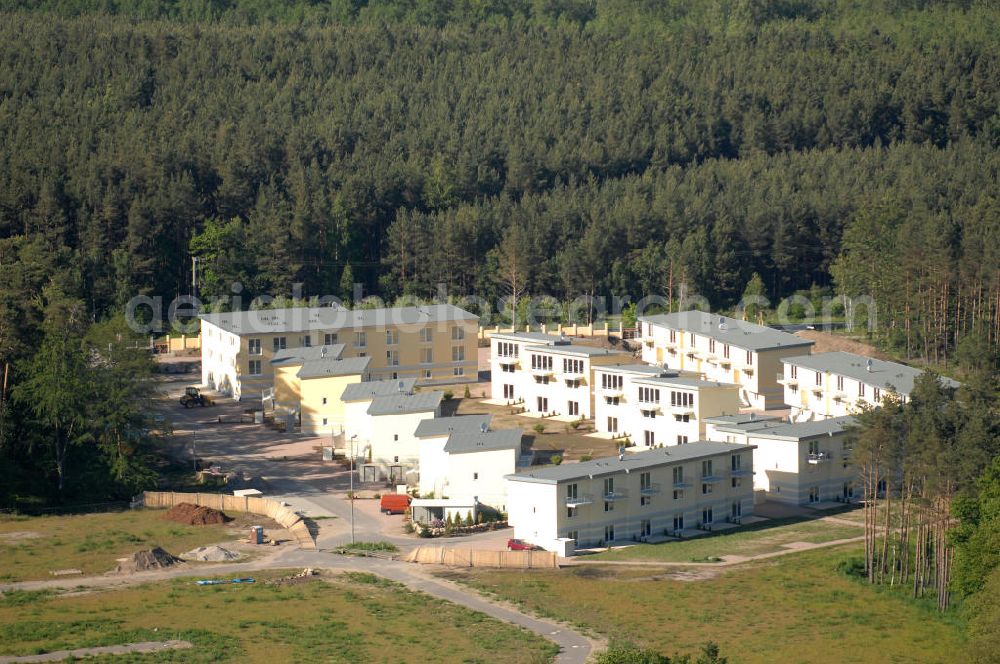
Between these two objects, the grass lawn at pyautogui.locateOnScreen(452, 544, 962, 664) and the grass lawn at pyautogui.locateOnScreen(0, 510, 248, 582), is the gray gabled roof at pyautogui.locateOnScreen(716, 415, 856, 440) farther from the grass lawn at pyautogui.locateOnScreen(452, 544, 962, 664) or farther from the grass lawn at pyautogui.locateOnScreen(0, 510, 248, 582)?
the grass lawn at pyautogui.locateOnScreen(0, 510, 248, 582)

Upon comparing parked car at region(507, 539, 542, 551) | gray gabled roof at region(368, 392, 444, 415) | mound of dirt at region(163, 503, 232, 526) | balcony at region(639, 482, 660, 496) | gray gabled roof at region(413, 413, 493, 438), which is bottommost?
parked car at region(507, 539, 542, 551)

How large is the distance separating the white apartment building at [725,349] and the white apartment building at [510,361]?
5715 mm

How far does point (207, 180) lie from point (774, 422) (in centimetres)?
4896

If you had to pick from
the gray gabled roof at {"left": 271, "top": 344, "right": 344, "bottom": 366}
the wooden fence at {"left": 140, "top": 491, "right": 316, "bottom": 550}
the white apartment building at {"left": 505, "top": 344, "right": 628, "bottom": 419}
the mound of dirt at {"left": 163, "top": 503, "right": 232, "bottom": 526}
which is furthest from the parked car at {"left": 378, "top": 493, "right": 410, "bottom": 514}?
the gray gabled roof at {"left": 271, "top": 344, "right": 344, "bottom": 366}

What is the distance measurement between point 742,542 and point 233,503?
50.4ft

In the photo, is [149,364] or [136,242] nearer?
[149,364]

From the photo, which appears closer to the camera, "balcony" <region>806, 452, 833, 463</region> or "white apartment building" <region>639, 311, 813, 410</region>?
"balcony" <region>806, 452, 833, 463</region>

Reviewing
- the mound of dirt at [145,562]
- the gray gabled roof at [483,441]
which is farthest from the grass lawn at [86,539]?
the gray gabled roof at [483,441]

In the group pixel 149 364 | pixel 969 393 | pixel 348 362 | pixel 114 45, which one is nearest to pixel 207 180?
pixel 114 45

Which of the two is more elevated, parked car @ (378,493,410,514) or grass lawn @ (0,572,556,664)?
parked car @ (378,493,410,514)

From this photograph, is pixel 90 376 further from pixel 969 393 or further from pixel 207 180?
pixel 207 180

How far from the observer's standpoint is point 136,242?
82.8 meters

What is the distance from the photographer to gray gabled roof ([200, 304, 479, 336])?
2638 inches

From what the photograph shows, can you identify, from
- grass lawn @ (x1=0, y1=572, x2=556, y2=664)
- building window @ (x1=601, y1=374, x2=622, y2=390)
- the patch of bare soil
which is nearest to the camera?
grass lawn @ (x1=0, y1=572, x2=556, y2=664)
